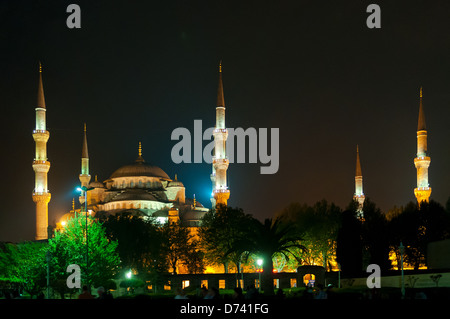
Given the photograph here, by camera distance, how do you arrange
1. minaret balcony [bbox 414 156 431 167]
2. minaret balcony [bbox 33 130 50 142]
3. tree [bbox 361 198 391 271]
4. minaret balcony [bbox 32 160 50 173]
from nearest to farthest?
1. tree [bbox 361 198 391 271]
2. minaret balcony [bbox 32 160 50 173]
3. minaret balcony [bbox 33 130 50 142]
4. minaret balcony [bbox 414 156 431 167]

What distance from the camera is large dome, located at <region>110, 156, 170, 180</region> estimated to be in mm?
91125

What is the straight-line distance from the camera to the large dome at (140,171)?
9112 centimetres

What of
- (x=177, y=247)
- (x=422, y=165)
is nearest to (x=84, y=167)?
(x=177, y=247)

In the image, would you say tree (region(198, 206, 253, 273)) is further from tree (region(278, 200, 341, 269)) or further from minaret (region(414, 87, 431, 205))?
minaret (region(414, 87, 431, 205))

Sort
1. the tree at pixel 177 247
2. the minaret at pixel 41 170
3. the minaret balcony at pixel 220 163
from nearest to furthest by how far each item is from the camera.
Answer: the tree at pixel 177 247
the minaret balcony at pixel 220 163
the minaret at pixel 41 170

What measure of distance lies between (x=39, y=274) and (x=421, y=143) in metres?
48.5

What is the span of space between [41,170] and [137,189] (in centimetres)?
2048

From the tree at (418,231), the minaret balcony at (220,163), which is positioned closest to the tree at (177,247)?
the minaret balcony at (220,163)

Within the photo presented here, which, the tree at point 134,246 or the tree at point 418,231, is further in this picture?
the tree at point 418,231

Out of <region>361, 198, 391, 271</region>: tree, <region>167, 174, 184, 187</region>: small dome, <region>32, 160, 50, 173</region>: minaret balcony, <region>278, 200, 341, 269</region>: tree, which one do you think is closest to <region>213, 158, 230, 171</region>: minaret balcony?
<region>278, 200, 341, 269</region>: tree

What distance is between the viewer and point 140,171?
9138 centimetres

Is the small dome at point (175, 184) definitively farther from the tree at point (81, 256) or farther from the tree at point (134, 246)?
the tree at point (81, 256)

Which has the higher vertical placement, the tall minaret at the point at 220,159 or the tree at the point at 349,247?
the tall minaret at the point at 220,159
